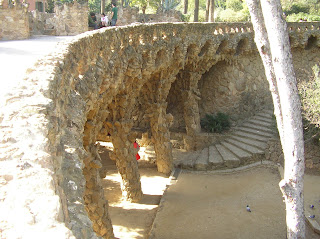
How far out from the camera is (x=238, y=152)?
14484 mm

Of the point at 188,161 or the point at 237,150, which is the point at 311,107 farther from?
the point at 188,161

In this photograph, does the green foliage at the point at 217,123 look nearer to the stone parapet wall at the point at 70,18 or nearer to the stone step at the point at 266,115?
the stone step at the point at 266,115

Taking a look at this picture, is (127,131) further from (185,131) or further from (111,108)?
(185,131)

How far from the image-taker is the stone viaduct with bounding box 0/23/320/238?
7.64ft

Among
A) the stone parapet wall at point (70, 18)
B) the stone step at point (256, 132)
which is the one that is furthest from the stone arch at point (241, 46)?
the stone parapet wall at point (70, 18)

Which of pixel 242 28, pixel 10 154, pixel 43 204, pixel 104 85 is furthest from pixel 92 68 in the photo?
pixel 242 28

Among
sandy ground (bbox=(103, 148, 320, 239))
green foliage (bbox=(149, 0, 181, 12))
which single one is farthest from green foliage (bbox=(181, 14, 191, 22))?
sandy ground (bbox=(103, 148, 320, 239))

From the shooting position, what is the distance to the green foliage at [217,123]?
16.0 m

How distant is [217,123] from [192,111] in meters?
1.30

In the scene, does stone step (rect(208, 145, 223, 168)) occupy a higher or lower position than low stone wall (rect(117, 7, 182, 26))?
lower

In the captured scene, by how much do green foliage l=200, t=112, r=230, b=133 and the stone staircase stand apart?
0.41 meters

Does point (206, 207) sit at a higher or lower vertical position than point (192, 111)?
lower

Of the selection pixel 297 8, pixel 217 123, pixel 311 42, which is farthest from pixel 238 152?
pixel 297 8

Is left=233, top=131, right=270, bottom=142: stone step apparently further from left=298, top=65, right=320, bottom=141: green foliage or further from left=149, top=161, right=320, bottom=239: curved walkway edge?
left=298, top=65, right=320, bottom=141: green foliage
